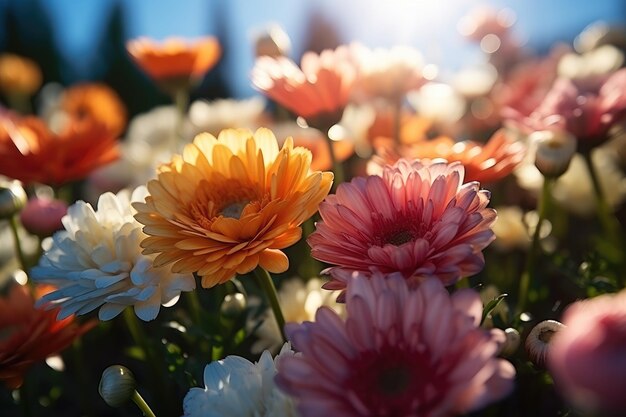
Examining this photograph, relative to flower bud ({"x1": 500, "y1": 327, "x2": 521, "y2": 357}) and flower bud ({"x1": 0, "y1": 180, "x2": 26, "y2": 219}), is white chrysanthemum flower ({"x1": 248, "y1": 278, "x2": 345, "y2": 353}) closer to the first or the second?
flower bud ({"x1": 500, "y1": 327, "x2": 521, "y2": 357})

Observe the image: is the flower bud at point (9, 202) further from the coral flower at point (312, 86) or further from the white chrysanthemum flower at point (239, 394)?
the white chrysanthemum flower at point (239, 394)

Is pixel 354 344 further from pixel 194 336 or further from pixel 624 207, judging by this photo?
pixel 624 207

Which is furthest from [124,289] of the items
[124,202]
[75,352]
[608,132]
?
[608,132]

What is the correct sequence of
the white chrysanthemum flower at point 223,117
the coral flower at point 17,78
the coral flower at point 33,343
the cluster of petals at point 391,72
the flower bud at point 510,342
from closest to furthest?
the flower bud at point 510,342 → the coral flower at point 33,343 → the cluster of petals at point 391,72 → the white chrysanthemum flower at point 223,117 → the coral flower at point 17,78

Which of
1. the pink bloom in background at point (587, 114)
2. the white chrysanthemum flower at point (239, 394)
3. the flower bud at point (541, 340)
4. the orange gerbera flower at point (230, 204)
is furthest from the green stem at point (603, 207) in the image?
the white chrysanthemum flower at point (239, 394)

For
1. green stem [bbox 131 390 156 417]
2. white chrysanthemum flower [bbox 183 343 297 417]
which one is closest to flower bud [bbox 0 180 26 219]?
green stem [bbox 131 390 156 417]
